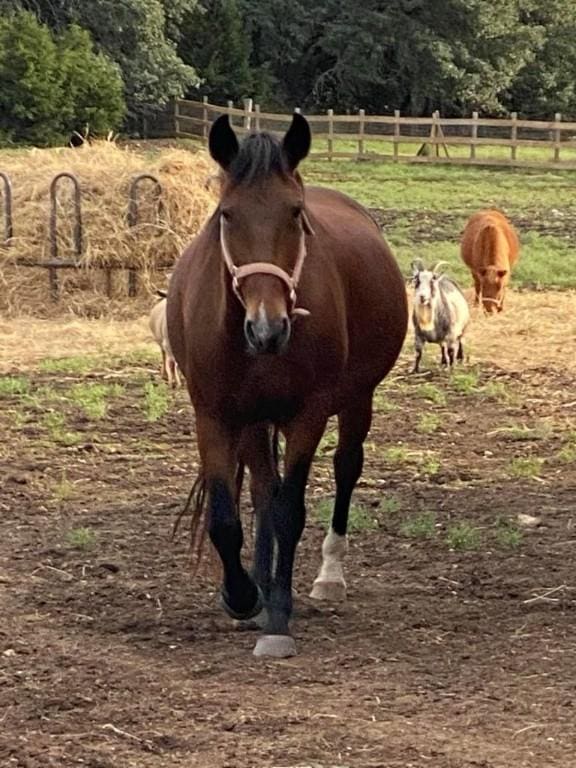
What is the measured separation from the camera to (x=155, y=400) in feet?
31.0

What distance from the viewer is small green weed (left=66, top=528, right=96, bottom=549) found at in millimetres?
A: 6199

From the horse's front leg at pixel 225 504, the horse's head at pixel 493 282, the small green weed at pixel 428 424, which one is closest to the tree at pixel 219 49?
the horse's head at pixel 493 282

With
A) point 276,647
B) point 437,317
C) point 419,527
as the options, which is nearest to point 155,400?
point 437,317

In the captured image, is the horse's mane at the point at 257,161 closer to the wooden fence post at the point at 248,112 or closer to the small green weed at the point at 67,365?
the small green weed at the point at 67,365

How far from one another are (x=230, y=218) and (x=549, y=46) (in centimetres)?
A: 4969

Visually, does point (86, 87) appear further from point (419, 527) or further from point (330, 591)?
point (330, 591)

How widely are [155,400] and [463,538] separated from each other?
364 centimetres

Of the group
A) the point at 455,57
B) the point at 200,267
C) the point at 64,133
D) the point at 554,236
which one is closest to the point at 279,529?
the point at 200,267

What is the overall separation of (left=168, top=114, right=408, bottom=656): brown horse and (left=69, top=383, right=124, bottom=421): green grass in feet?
11.4

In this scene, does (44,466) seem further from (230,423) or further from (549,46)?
(549,46)

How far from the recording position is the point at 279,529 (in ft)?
16.4

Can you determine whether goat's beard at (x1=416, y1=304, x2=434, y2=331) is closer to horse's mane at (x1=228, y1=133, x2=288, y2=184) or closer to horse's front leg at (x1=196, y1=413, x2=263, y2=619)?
horse's front leg at (x1=196, y1=413, x2=263, y2=619)

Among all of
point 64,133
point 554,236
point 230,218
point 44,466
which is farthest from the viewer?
point 64,133

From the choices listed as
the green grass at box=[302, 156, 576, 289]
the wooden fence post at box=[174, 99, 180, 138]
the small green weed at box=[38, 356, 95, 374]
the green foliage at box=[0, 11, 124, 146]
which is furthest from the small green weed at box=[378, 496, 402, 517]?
the wooden fence post at box=[174, 99, 180, 138]
